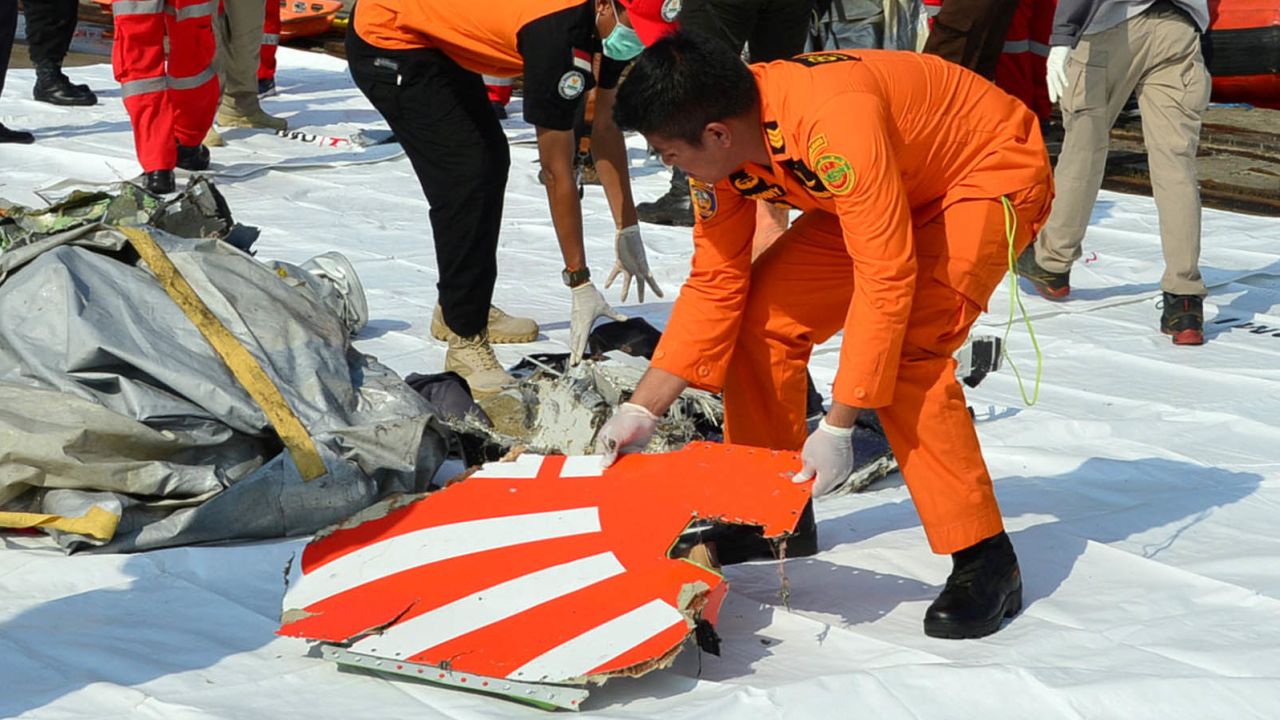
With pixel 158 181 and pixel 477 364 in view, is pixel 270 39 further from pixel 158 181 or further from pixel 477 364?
pixel 477 364

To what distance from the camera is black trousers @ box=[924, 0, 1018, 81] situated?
5.14 m

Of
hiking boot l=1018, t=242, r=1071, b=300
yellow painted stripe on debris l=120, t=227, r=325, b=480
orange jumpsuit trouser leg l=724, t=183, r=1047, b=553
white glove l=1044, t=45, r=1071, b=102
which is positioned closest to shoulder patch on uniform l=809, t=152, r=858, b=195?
orange jumpsuit trouser leg l=724, t=183, r=1047, b=553

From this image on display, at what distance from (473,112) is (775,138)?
5.26 feet

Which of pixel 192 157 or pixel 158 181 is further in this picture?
pixel 192 157

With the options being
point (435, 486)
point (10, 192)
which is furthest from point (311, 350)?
point (10, 192)

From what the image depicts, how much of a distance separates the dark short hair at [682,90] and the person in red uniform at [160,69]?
386 cm

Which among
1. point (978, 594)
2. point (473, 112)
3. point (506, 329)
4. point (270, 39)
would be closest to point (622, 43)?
point (473, 112)

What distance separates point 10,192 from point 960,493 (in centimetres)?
444

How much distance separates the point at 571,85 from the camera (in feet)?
11.6

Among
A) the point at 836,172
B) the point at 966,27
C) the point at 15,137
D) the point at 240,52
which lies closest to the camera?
the point at 836,172

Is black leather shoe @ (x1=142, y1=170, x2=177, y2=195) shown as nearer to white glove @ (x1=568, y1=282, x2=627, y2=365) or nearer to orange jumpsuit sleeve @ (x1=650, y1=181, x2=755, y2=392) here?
white glove @ (x1=568, y1=282, x2=627, y2=365)

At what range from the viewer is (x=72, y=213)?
12.5 feet

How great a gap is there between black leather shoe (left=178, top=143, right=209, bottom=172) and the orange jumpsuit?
4.11 meters

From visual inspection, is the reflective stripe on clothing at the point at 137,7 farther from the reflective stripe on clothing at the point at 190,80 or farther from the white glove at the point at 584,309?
the white glove at the point at 584,309
